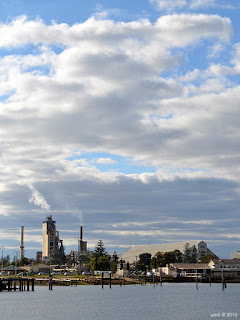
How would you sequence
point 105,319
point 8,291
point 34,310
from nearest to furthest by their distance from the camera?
point 105,319 < point 34,310 < point 8,291

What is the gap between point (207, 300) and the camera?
13100 cm

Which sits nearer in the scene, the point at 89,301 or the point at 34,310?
Result: the point at 34,310

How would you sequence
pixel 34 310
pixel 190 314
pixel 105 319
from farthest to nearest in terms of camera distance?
pixel 34 310 → pixel 190 314 → pixel 105 319

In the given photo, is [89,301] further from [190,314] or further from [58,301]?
[190,314]

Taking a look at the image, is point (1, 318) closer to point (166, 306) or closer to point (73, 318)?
point (73, 318)

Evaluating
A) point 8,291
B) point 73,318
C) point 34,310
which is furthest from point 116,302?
point 8,291

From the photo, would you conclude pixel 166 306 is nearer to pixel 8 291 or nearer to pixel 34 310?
pixel 34 310

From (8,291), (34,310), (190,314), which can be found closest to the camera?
(190,314)

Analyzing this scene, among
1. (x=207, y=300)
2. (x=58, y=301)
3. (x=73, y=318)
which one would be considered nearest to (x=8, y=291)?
(x=58, y=301)

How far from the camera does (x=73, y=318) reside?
313ft

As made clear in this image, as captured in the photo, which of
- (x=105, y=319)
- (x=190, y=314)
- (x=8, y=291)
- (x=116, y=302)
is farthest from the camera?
(x=8, y=291)

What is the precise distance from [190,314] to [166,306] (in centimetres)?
1682

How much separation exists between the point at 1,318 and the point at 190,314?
37.6 meters

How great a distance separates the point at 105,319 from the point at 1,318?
20973 millimetres
